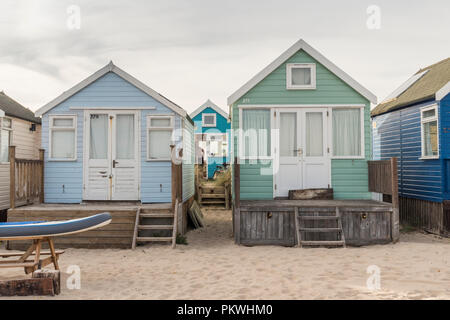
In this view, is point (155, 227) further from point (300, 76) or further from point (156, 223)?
point (300, 76)

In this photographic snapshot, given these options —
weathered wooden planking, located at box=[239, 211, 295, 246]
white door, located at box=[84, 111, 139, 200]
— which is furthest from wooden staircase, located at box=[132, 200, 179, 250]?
weathered wooden planking, located at box=[239, 211, 295, 246]

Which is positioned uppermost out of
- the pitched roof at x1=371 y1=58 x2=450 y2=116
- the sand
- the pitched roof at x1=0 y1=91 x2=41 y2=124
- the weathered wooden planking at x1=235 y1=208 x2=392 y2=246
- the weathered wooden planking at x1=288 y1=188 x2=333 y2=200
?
the pitched roof at x1=371 y1=58 x2=450 y2=116

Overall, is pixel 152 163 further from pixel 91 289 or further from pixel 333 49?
pixel 333 49

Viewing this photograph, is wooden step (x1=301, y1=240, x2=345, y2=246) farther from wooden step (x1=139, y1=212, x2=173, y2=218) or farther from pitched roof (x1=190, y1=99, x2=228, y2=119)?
pitched roof (x1=190, y1=99, x2=228, y2=119)

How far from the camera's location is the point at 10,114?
472 inches

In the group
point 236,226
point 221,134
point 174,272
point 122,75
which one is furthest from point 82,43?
point 221,134

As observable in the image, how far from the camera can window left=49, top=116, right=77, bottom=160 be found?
10875 mm

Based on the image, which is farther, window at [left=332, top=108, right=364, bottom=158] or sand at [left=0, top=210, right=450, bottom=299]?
window at [left=332, top=108, right=364, bottom=158]

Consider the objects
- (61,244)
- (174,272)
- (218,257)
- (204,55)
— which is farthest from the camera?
(204,55)

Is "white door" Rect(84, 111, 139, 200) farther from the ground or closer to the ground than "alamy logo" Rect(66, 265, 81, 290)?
farther from the ground

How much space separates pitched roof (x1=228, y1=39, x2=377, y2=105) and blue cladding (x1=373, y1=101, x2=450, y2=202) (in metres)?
2.22

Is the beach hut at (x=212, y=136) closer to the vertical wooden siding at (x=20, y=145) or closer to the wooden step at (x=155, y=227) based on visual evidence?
the vertical wooden siding at (x=20, y=145)

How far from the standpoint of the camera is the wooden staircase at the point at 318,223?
9.20 m

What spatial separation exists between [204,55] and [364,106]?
7.44 m
